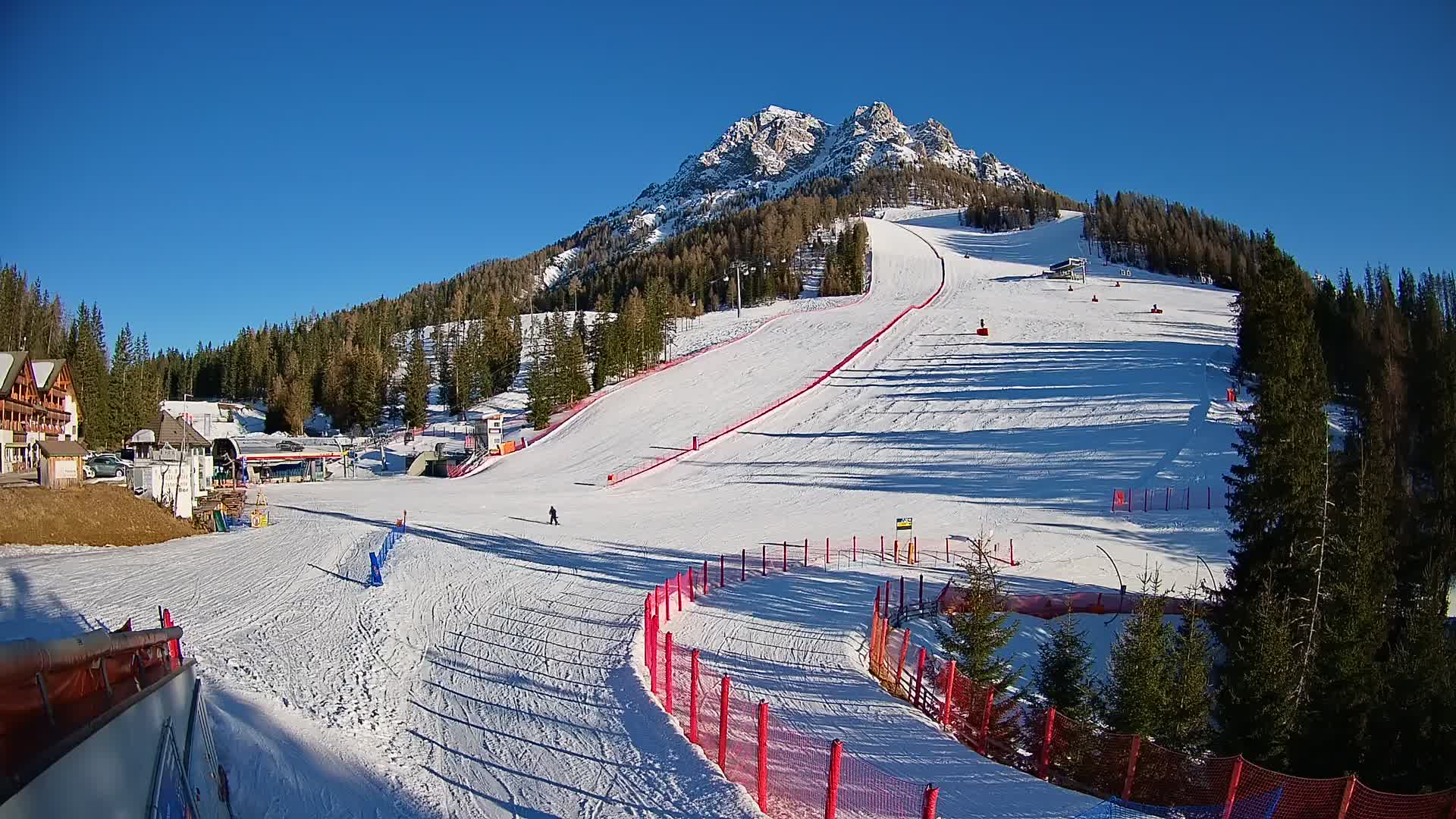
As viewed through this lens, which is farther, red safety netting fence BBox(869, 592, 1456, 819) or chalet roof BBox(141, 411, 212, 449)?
chalet roof BBox(141, 411, 212, 449)

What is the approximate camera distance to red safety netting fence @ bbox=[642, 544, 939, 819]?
7.94 meters

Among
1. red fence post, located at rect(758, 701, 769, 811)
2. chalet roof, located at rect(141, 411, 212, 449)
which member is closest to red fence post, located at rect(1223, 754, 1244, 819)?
red fence post, located at rect(758, 701, 769, 811)

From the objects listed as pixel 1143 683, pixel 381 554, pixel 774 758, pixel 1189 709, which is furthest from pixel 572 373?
pixel 774 758

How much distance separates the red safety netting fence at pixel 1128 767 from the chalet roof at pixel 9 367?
52.0 m

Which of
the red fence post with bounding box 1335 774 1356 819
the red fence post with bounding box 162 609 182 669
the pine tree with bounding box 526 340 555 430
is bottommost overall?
the red fence post with bounding box 1335 774 1356 819

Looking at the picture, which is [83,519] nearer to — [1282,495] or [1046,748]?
[1046,748]

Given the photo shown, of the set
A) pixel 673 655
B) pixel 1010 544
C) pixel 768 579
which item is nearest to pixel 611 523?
pixel 768 579

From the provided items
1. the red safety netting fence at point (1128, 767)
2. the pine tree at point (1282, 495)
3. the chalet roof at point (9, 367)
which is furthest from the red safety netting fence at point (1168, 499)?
the chalet roof at point (9, 367)

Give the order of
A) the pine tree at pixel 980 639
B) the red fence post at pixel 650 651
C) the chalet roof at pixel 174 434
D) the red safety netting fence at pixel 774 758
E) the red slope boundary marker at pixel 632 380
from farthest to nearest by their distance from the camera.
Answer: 1. the red slope boundary marker at pixel 632 380
2. the chalet roof at pixel 174 434
3. the pine tree at pixel 980 639
4. the red fence post at pixel 650 651
5. the red safety netting fence at pixel 774 758

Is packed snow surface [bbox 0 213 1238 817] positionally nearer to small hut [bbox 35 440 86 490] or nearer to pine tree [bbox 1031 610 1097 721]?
pine tree [bbox 1031 610 1097 721]

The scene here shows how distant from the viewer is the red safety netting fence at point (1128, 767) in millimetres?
7559

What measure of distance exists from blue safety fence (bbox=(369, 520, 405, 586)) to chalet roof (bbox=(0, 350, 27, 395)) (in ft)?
104

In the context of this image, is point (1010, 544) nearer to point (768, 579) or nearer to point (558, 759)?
point (768, 579)

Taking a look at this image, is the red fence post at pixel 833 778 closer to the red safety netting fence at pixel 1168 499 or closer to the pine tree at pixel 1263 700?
the pine tree at pixel 1263 700
